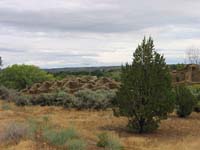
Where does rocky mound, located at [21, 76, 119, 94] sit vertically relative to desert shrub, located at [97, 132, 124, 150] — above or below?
above

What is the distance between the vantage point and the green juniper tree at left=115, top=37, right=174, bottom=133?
62.0 feet

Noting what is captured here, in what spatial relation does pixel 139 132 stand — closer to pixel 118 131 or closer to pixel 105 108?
pixel 118 131

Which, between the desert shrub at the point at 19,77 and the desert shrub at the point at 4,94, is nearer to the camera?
the desert shrub at the point at 4,94

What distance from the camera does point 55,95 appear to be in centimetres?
3259

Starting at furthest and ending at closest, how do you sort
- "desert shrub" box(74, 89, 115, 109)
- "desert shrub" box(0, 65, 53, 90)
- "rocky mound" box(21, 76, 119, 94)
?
1. "desert shrub" box(0, 65, 53, 90)
2. "rocky mound" box(21, 76, 119, 94)
3. "desert shrub" box(74, 89, 115, 109)

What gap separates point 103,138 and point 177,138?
14.7 ft

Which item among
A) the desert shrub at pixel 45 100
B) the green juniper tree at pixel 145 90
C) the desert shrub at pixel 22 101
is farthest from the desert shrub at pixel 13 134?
the desert shrub at pixel 22 101

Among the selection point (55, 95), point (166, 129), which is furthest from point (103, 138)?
point (55, 95)

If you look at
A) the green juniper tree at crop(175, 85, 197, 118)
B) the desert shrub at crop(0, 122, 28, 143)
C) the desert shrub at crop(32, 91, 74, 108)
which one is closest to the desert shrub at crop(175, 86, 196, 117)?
the green juniper tree at crop(175, 85, 197, 118)

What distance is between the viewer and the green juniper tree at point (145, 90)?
18.9 meters

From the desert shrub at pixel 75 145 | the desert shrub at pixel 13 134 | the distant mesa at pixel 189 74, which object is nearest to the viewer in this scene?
the desert shrub at pixel 75 145

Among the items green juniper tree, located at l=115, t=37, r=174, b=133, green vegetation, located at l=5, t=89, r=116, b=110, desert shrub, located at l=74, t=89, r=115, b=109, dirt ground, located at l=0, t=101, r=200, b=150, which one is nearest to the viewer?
dirt ground, located at l=0, t=101, r=200, b=150

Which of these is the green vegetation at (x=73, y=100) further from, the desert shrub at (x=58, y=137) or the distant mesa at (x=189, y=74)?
the distant mesa at (x=189, y=74)

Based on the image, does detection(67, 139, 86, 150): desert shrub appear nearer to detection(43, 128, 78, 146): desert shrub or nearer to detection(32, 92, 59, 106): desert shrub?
detection(43, 128, 78, 146): desert shrub
